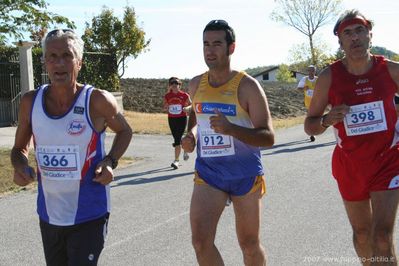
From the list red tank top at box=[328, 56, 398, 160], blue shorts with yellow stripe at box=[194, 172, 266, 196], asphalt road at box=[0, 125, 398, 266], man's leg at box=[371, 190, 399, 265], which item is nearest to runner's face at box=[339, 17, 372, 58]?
red tank top at box=[328, 56, 398, 160]

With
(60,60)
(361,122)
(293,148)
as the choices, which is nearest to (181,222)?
(361,122)

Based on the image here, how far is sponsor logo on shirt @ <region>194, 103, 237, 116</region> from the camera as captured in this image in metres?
4.33

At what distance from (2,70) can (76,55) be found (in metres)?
17.3

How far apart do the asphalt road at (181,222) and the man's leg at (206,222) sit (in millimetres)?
1198

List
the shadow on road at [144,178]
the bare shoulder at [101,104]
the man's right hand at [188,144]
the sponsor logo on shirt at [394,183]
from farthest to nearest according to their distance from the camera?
the shadow on road at [144,178]
the man's right hand at [188,144]
the sponsor logo on shirt at [394,183]
the bare shoulder at [101,104]

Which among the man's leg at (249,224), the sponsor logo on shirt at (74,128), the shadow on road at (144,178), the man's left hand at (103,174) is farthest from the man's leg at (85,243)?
the shadow on road at (144,178)

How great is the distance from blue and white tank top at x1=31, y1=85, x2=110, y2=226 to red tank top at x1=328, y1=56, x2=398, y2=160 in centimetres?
186

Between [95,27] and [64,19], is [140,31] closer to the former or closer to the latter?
A: [95,27]

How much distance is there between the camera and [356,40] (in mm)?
4371

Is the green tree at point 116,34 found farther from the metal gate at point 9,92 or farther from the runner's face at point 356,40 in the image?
the runner's face at point 356,40

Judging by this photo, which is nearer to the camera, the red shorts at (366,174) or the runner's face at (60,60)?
the runner's face at (60,60)

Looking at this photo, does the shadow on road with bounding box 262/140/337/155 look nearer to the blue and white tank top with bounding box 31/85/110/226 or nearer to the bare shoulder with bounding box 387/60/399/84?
the bare shoulder with bounding box 387/60/399/84

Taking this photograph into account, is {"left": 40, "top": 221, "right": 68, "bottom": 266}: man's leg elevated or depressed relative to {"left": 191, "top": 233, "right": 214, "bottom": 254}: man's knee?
elevated

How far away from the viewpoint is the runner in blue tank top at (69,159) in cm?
355
